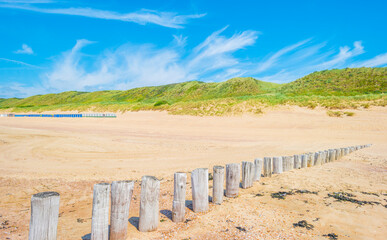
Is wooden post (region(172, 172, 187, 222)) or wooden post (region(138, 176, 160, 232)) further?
wooden post (region(172, 172, 187, 222))

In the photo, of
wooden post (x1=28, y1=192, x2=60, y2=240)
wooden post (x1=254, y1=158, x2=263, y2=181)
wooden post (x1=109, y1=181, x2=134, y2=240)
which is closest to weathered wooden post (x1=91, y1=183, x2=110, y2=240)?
wooden post (x1=109, y1=181, x2=134, y2=240)

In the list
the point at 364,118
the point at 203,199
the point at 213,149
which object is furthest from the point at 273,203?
the point at 364,118

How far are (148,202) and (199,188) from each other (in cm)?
110

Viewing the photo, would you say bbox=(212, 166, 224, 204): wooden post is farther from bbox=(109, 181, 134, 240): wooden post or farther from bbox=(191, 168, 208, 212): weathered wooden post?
bbox=(109, 181, 134, 240): wooden post

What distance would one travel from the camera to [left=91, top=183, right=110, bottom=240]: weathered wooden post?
2945 millimetres

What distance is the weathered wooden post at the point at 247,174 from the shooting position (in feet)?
17.8

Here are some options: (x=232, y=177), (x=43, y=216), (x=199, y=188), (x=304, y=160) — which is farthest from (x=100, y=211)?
(x=304, y=160)

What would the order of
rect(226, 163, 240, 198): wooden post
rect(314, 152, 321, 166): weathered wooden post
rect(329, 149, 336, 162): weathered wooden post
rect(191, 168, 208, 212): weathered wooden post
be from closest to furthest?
rect(191, 168, 208, 212): weathered wooden post → rect(226, 163, 240, 198): wooden post → rect(314, 152, 321, 166): weathered wooden post → rect(329, 149, 336, 162): weathered wooden post

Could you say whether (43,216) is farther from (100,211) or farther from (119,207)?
(119,207)

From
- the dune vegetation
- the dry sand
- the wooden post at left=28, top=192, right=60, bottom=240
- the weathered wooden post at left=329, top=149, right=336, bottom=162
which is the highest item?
the dune vegetation

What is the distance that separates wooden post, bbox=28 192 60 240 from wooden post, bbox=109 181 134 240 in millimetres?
741

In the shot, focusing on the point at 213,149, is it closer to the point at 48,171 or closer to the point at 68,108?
the point at 48,171

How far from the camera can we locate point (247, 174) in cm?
554

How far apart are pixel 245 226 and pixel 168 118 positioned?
83.5 feet
